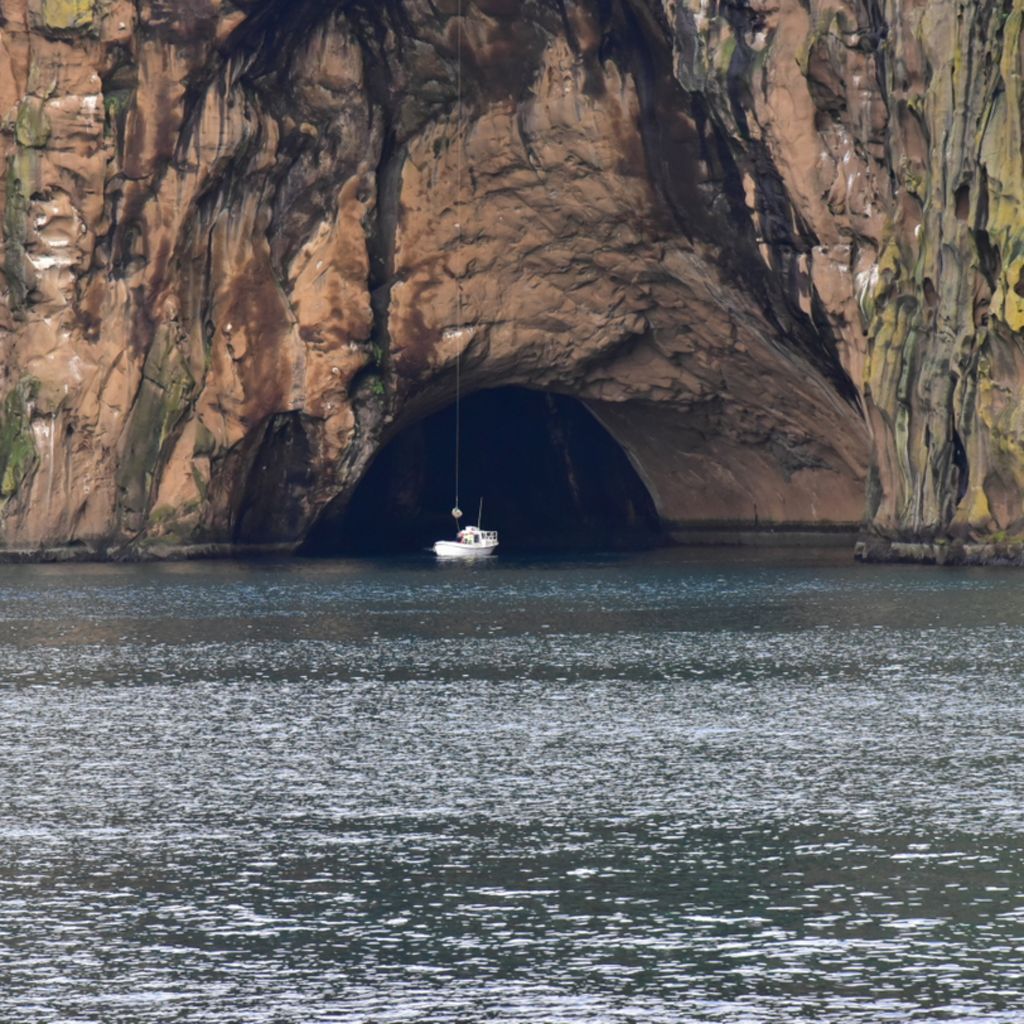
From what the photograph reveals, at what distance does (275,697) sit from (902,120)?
34687 mm

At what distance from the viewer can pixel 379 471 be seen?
94.4 m

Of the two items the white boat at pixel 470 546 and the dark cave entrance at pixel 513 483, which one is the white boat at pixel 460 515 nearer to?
the white boat at pixel 470 546

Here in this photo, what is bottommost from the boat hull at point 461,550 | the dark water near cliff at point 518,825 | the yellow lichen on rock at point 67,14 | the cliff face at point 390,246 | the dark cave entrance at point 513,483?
the dark water near cliff at point 518,825

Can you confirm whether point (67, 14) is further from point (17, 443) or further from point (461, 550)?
point (461, 550)

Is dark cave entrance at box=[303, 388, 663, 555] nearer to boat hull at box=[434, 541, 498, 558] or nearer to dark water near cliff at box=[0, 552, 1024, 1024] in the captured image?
boat hull at box=[434, 541, 498, 558]

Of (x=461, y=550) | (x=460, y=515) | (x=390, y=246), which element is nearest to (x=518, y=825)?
(x=390, y=246)

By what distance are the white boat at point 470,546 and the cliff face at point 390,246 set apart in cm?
824

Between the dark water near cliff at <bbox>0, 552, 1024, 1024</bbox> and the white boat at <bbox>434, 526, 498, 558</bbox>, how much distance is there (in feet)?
128

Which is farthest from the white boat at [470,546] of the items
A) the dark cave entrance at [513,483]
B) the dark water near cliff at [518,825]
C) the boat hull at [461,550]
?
the dark water near cliff at [518,825]

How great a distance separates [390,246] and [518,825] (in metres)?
54.2

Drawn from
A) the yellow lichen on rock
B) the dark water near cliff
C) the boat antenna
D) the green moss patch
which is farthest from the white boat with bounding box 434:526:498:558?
the dark water near cliff

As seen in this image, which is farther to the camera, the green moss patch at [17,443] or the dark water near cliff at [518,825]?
the green moss patch at [17,443]

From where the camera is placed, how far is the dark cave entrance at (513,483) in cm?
9488

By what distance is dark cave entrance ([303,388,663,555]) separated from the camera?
9488 centimetres
